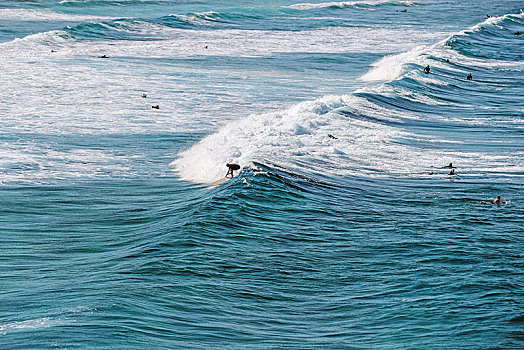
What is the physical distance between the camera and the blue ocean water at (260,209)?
23.4 ft

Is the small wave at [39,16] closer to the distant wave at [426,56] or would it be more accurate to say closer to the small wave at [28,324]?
the distant wave at [426,56]

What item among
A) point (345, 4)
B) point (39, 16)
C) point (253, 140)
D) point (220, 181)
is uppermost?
point (345, 4)

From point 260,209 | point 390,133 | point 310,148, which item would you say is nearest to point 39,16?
point 390,133

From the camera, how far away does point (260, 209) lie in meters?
10.5

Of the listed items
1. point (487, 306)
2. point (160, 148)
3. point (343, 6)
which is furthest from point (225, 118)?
point (343, 6)

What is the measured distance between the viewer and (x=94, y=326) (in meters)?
6.84

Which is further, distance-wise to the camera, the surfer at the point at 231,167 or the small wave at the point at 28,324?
the surfer at the point at 231,167

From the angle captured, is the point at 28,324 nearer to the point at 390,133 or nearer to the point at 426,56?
the point at 390,133

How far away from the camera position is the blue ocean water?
713cm

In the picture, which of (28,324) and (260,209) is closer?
(28,324)

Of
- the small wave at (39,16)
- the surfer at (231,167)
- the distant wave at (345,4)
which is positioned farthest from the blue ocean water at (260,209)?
the distant wave at (345,4)

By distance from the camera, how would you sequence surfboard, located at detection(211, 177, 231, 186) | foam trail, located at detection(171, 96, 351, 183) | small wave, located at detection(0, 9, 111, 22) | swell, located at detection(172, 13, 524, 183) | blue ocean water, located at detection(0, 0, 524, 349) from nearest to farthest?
blue ocean water, located at detection(0, 0, 524, 349)
surfboard, located at detection(211, 177, 231, 186)
swell, located at detection(172, 13, 524, 183)
foam trail, located at detection(171, 96, 351, 183)
small wave, located at detection(0, 9, 111, 22)

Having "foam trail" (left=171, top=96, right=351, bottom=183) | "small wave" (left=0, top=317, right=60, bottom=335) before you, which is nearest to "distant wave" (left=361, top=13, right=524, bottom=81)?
"foam trail" (left=171, top=96, right=351, bottom=183)

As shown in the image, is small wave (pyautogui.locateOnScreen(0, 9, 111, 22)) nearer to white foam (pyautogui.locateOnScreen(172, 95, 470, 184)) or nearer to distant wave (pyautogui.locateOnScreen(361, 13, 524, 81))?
distant wave (pyautogui.locateOnScreen(361, 13, 524, 81))
